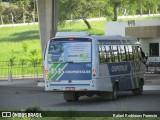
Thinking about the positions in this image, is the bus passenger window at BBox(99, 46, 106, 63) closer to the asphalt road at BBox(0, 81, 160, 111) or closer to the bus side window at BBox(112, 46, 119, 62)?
the bus side window at BBox(112, 46, 119, 62)

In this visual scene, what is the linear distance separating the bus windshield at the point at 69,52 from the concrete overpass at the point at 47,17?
1916cm

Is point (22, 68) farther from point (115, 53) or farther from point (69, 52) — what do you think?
point (69, 52)

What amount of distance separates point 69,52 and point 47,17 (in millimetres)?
20185

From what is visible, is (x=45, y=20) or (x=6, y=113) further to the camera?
(x=45, y=20)

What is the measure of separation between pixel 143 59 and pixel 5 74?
3193 centimetres

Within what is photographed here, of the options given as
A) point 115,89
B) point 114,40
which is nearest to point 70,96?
point 115,89

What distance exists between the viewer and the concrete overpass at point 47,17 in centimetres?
3772

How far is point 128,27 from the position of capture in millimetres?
52156

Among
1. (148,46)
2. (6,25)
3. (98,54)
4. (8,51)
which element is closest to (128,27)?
(148,46)

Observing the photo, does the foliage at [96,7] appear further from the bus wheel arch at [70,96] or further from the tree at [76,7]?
the bus wheel arch at [70,96]

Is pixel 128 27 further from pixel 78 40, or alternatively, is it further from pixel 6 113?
pixel 6 113

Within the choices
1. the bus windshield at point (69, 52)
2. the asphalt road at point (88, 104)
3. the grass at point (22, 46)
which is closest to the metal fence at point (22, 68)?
the grass at point (22, 46)

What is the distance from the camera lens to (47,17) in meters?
37.8

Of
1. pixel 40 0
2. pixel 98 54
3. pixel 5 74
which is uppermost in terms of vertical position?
pixel 40 0
